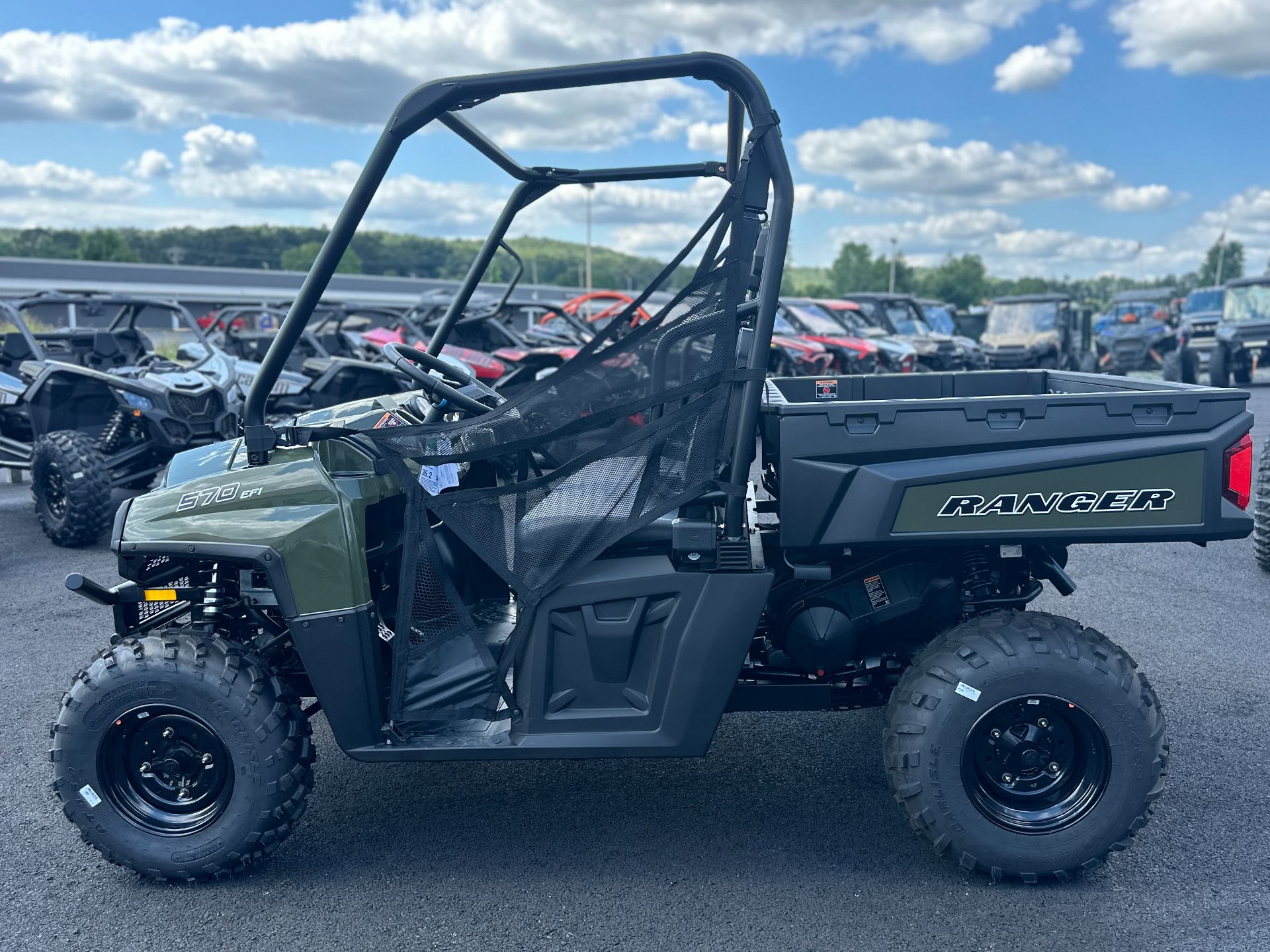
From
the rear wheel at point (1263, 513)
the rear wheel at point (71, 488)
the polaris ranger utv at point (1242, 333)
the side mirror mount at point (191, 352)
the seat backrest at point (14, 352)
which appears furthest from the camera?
the polaris ranger utv at point (1242, 333)

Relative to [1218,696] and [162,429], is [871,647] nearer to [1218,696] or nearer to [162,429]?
[1218,696]

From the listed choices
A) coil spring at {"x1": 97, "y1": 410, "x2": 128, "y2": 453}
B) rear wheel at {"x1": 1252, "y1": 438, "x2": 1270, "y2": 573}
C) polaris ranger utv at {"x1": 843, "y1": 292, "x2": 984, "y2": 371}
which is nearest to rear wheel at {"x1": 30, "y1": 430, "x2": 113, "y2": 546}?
coil spring at {"x1": 97, "y1": 410, "x2": 128, "y2": 453}

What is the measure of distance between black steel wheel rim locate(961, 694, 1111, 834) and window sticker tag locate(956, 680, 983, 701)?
2.4 inches

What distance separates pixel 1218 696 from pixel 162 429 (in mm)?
7430

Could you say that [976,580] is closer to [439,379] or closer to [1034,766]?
[1034,766]

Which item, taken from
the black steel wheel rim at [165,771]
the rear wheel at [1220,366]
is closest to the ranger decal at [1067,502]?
the black steel wheel rim at [165,771]

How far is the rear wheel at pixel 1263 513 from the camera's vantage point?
5.96 m

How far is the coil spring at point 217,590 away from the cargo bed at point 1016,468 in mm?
1724

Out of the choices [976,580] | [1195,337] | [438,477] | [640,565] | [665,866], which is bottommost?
[665,866]

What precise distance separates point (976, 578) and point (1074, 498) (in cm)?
52

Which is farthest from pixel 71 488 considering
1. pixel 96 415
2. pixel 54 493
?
pixel 96 415

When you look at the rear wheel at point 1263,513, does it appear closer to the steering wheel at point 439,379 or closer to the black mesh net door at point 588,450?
the black mesh net door at point 588,450

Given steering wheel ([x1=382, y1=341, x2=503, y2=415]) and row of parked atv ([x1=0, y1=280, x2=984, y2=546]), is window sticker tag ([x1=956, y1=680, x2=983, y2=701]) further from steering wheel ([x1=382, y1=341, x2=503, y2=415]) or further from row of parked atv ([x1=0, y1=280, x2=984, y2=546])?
steering wheel ([x1=382, y1=341, x2=503, y2=415])

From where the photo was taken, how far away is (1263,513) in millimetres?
6086
